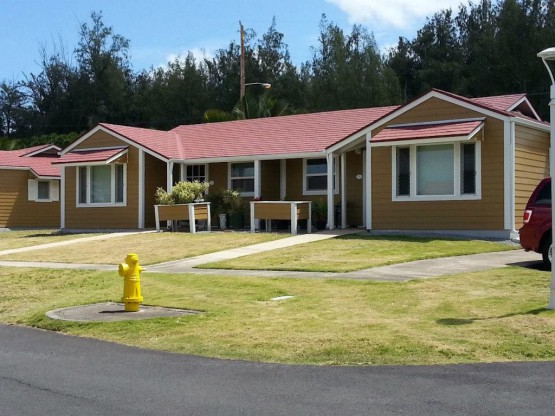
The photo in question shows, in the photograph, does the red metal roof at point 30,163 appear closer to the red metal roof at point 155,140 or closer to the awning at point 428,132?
the red metal roof at point 155,140

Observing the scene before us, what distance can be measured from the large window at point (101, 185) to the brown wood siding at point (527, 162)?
1409 centimetres

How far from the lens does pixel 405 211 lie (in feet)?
70.6

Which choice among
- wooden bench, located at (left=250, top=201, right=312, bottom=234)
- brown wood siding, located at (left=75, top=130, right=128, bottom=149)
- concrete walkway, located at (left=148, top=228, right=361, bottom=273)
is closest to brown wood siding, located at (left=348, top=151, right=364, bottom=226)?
concrete walkway, located at (left=148, top=228, right=361, bottom=273)

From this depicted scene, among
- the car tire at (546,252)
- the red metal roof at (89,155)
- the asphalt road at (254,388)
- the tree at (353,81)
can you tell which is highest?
the tree at (353,81)

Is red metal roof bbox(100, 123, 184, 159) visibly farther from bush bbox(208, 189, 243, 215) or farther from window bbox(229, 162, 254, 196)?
bush bbox(208, 189, 243, 215)

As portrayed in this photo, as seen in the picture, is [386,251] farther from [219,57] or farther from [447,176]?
[219,57]

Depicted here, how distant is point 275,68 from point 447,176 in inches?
1491

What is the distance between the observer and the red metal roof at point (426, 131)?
65.4 ft

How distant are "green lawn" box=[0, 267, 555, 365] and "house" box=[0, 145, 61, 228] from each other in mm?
20855

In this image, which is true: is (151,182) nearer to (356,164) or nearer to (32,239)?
(32,239)

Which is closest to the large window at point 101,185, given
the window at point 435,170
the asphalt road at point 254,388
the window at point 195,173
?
the window at point 195,173

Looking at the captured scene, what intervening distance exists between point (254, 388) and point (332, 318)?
10.8 ft

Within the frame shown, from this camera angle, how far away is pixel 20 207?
34.9 metres

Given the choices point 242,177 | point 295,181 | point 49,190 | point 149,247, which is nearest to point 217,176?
point 242,177
